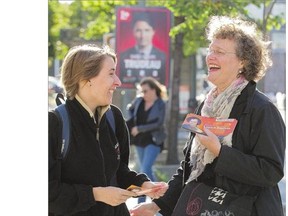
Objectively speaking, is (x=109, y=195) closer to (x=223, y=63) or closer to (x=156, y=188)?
(x=156, y=188)

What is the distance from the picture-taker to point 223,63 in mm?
3328

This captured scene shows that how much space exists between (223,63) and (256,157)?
0.54 metres

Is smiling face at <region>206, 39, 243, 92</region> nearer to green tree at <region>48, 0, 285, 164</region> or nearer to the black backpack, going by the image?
the black backpack

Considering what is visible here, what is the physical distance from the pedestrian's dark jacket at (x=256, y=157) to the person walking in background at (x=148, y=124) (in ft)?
20.3

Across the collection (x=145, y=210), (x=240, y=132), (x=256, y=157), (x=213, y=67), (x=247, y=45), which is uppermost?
(x=247, y=45)

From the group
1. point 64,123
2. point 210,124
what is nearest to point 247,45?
point 210,124

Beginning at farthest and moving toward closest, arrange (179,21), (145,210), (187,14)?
(179,21) < (187,14) < (145,210)

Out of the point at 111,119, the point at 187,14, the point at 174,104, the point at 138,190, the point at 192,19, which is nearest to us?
the point at 138,190

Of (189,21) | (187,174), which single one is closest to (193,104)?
(189,21)
